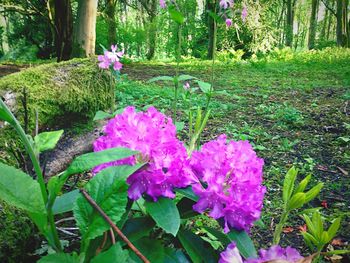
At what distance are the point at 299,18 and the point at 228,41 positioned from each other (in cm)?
2556

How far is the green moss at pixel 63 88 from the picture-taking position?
2.37 m

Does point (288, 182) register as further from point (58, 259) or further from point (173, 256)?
point (58, 259)

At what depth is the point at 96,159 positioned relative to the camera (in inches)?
30.6

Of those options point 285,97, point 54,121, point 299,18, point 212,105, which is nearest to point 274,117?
point 212,105

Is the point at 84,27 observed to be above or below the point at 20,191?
above

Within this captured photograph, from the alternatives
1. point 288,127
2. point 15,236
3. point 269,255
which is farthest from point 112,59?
point 288,127

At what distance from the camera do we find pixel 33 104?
7.64 feet

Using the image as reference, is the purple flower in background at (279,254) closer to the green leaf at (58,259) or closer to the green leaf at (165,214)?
the green leaf at (165,214)

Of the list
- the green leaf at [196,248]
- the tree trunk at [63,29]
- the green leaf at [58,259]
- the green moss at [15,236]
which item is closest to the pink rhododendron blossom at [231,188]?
the green leaf at [196,248]

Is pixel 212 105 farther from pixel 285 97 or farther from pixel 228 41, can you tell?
pixel 228 41

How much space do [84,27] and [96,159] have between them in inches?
214

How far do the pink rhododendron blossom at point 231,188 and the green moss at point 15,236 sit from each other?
71cm

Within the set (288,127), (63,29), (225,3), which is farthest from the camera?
(63,29)

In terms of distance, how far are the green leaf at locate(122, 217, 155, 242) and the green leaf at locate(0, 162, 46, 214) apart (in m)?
0.33
